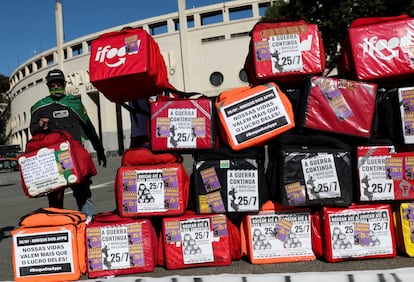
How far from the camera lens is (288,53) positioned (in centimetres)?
376

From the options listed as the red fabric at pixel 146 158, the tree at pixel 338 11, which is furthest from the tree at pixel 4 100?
the red fabric at pixel 146 158

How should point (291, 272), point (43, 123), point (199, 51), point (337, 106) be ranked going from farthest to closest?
point (199, 51) → point (43, 123) → point (337, 106) → point (291, 272)

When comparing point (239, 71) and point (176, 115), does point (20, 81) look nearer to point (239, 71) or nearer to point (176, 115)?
point (239, 71)

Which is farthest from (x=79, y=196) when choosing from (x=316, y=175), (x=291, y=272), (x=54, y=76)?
(x=316, y=175)

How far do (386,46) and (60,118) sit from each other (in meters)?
3.30

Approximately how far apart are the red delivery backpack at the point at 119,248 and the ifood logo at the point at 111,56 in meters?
1.42

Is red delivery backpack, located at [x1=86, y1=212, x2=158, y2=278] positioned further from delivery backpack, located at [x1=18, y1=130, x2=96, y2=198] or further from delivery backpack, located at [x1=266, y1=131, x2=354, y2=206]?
delivery backpack, located at [x1=266, y1=131, x2=354, y2=206]

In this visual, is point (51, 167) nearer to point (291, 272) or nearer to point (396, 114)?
point (291, 272)

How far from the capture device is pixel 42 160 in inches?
158

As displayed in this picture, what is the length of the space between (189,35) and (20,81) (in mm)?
31880

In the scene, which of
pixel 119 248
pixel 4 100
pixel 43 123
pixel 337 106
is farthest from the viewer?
pixel 4 100

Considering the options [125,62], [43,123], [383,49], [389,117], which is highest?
[125,62]

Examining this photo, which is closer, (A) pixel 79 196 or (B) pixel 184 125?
(B) pixel 184 125

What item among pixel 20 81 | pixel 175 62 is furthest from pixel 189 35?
pixel 20 81
